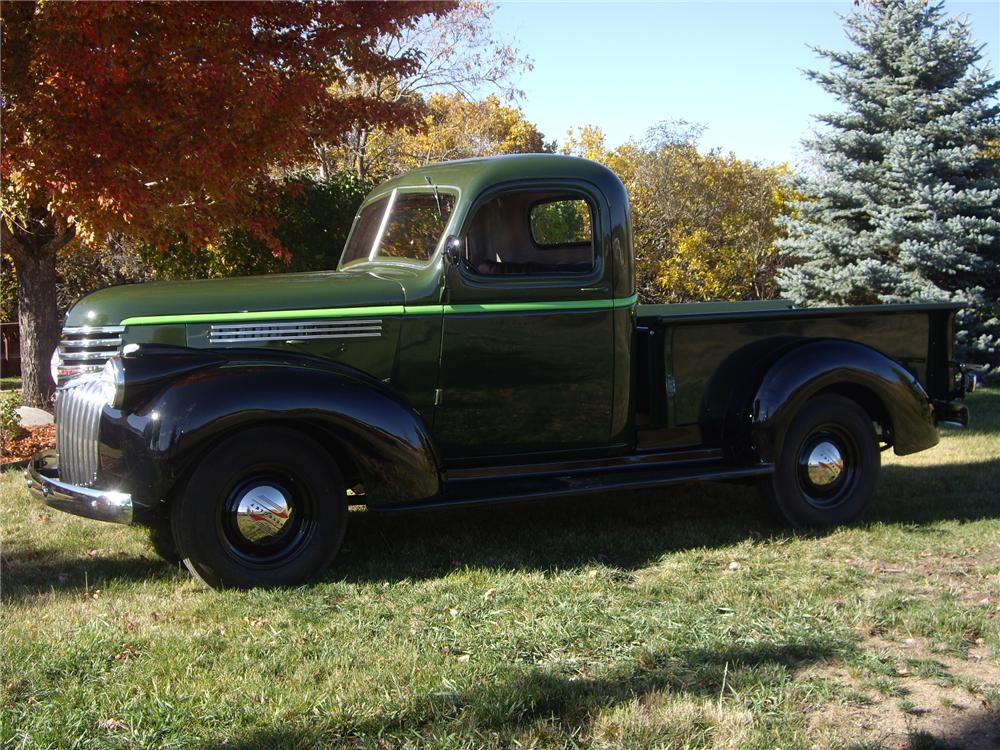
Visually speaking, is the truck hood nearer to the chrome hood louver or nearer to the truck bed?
the chrome hood louver

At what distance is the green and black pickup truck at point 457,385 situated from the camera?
14.8ft

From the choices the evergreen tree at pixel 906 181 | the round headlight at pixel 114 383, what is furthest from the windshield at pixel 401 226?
the evergreen tree at pixel 906 181

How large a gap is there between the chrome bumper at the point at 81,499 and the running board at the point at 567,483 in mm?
1128

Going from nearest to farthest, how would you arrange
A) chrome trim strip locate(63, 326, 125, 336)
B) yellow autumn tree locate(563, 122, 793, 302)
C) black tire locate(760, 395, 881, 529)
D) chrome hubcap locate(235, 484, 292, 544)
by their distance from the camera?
chrome hubcap locate(235, 484, 292, 544)
chrome trim strip locate(63, 326, 125, 336)
black tire locate(760, 395, 881, 529)
yellow autumn tree locate(563, 122, 793, 302)

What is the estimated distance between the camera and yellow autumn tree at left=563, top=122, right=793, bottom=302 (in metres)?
16.9

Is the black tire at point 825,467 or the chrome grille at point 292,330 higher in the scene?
the chrome grille at point 292,330

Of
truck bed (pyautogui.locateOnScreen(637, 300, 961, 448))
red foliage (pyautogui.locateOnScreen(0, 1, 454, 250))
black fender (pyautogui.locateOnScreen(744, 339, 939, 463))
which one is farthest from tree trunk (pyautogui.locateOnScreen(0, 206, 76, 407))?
black fender (pyautogui.locateOnScreen(744, 339, 939, 463))

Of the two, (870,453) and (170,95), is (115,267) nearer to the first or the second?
(170,95)

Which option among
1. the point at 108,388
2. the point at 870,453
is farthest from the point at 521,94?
the point at 108,388

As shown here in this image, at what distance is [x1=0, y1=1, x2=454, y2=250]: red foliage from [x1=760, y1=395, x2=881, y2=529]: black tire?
4.28m

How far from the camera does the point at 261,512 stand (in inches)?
182

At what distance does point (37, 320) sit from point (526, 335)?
6174 mm

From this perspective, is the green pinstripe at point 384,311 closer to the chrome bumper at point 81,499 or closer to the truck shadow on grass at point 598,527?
the chrome bumper at point 81,499

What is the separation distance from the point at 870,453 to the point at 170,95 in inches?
206
